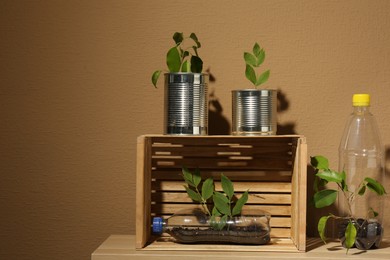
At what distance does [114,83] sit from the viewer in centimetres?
175

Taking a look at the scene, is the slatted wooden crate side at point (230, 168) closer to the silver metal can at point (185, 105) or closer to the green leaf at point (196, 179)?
the green leaf at point (196, 179)

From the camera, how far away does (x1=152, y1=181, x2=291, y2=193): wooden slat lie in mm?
1681

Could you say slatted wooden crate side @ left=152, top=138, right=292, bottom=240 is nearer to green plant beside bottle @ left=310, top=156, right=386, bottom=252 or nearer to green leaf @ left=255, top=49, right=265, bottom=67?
green plant beside bottle @ left=310, top=156, right=386, bottom=252

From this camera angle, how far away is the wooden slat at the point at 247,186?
1681 mm

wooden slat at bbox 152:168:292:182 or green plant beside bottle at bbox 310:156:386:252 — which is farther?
wooden slat at bbox 152:168:292:182

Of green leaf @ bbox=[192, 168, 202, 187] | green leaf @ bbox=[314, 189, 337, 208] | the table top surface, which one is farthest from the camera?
green leaf @ bbox=[192, 168, 202, 187]

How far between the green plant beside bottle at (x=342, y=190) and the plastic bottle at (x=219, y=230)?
15 cm

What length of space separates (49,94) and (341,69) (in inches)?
33.8

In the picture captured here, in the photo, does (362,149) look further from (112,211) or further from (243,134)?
(112,211)

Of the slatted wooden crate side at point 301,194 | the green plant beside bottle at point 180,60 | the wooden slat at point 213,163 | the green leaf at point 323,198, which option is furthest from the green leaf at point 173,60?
the green leaf at point 323,198

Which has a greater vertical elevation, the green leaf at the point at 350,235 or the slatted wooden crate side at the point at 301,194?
the slatted wooden crate side at the point at 301,194

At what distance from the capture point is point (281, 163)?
66.6 inches

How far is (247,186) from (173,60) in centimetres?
41

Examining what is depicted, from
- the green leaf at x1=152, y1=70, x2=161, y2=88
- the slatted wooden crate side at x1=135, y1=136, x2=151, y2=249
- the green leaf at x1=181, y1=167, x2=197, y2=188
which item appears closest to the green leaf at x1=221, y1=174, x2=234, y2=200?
the green leaf at x1=181, y1=167, x2=197, y2=188
